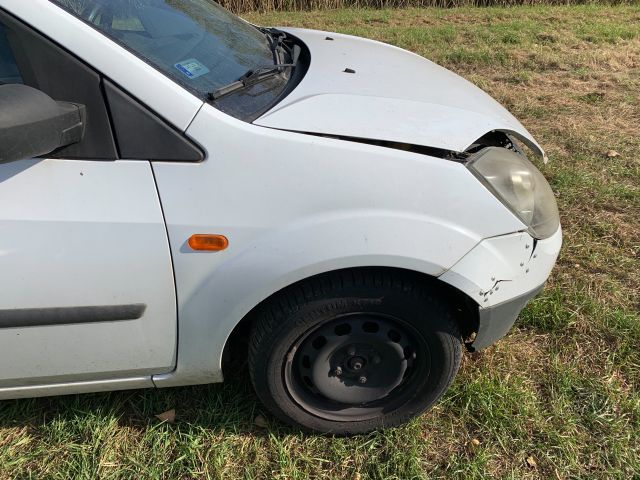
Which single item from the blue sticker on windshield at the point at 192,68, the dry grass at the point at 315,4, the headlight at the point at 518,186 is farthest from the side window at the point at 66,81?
the dry grass at the point at 315,4

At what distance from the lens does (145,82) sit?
1.38 meters

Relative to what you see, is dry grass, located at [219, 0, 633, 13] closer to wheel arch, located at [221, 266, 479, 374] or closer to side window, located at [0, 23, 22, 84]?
wheel arch, located at [221, 266, 479, 374]

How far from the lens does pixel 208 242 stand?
145 centimetres

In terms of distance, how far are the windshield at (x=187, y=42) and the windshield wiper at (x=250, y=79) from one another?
0.9 inches

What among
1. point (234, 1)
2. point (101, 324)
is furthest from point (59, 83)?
point (234, 1)

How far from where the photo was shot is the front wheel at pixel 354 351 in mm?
1593

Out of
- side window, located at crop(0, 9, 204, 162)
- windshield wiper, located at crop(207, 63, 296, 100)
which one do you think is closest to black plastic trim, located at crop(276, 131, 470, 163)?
windshield wiper, located at crop(207, 63, 296, 100)

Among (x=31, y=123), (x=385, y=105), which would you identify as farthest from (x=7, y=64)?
(x=385, y=105)

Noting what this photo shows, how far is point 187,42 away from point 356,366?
127 cm

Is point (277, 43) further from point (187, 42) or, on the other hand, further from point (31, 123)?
point (31, 123)

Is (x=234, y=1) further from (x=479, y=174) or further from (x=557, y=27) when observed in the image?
(x=479, y=174)

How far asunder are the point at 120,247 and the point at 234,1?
410 inches

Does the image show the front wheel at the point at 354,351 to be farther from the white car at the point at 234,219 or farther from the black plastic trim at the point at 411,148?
the black plastic trim at the point at 411,148

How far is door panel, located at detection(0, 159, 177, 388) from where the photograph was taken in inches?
53.6
